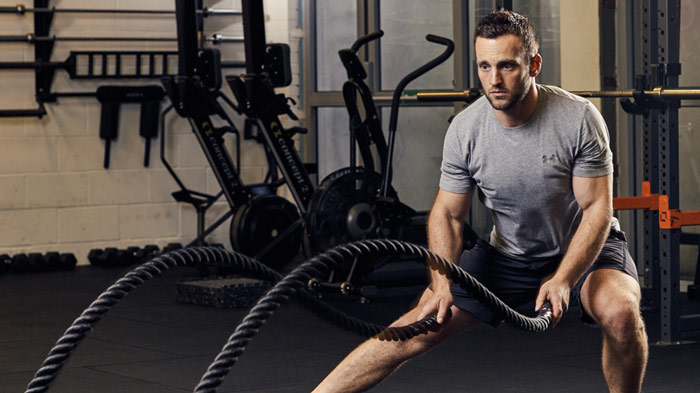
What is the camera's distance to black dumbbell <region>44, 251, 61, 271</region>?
709cm

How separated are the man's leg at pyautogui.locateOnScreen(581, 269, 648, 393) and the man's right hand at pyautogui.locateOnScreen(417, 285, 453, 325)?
0.38 metres

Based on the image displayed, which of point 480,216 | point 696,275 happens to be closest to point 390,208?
point 480,216

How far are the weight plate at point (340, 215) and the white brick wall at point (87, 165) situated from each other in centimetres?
240

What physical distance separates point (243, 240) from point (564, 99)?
12.7 feet

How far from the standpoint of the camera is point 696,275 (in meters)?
5.40

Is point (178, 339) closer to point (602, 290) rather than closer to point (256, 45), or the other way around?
point (256, 45)

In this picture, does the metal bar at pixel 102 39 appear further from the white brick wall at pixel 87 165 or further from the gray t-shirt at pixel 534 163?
the gray t-shirt at pixel 534 163

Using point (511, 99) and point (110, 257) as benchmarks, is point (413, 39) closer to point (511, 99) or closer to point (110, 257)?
point (110, 257)

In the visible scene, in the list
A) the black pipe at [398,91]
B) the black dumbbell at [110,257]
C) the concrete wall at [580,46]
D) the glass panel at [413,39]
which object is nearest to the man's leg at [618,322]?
the black pipe at [398,91]

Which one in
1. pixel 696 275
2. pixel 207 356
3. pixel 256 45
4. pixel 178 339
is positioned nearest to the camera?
pixel 207 356

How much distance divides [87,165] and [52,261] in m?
0.76

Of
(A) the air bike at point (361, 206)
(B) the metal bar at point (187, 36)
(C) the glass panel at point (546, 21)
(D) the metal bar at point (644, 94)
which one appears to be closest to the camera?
(D) the metal bar at point (644, 94)

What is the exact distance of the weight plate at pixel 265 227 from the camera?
20.9ft

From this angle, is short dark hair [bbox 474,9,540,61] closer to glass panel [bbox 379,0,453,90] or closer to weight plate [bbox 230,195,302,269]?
weight plate [bbox 230,195,302,269]
